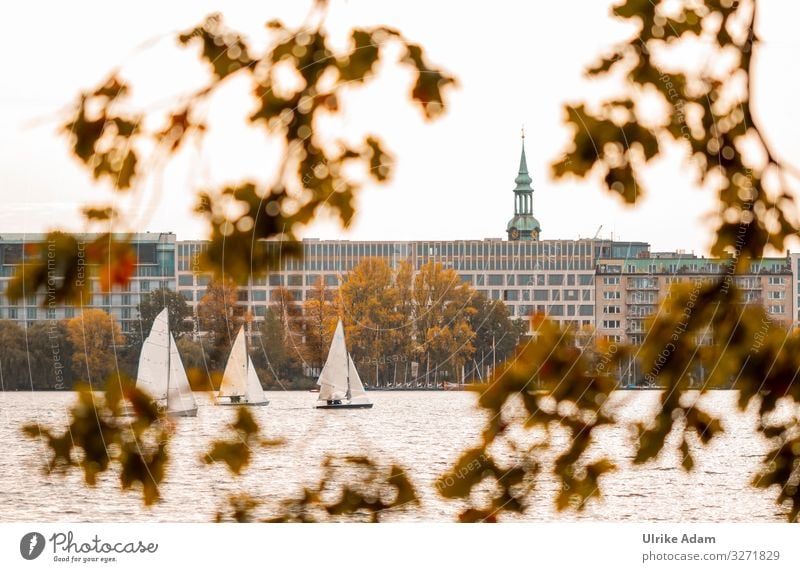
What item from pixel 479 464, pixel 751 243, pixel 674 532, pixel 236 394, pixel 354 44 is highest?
pixel 354 44

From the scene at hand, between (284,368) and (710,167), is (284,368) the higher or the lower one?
the lower one

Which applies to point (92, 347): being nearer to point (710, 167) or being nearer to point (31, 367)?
point (31, 367)

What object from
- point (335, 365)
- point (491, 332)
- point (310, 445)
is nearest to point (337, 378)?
point (335, 365)

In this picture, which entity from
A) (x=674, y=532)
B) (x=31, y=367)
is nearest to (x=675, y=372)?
(x=674, y=532)

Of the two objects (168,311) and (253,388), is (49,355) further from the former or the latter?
(253,388)

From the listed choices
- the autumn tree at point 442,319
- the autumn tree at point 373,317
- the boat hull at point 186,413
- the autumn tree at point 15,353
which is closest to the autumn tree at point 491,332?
the autumn tree at point 442,319

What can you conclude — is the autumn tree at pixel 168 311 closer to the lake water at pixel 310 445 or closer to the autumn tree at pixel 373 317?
the lake water at pixel 310 445

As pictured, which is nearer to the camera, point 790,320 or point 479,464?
point 479,464
